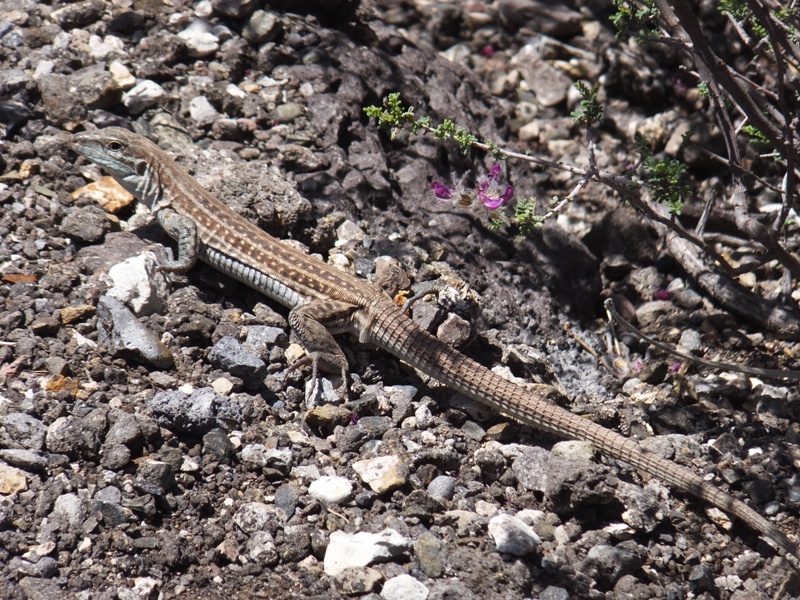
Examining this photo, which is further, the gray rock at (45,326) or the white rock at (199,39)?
the white rock at (199,39)

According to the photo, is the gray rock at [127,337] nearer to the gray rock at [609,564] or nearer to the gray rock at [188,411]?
the gray rock at [188,411]

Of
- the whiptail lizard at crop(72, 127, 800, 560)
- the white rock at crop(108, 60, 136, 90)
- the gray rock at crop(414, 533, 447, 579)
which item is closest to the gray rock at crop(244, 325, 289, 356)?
the whiptail lizard at crop(72, 127, 800, 560)

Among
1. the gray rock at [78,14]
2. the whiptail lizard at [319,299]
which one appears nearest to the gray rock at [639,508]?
the whiptail lizard at [319,299]

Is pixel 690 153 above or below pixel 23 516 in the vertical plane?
above

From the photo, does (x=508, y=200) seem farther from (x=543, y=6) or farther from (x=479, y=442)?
(x=543, y=6)

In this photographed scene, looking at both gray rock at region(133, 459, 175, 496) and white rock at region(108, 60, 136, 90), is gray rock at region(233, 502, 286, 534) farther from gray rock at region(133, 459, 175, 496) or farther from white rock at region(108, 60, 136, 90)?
white rock at region(108, 60, 136, 90)

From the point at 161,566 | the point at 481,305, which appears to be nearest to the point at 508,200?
the point at 481,305
